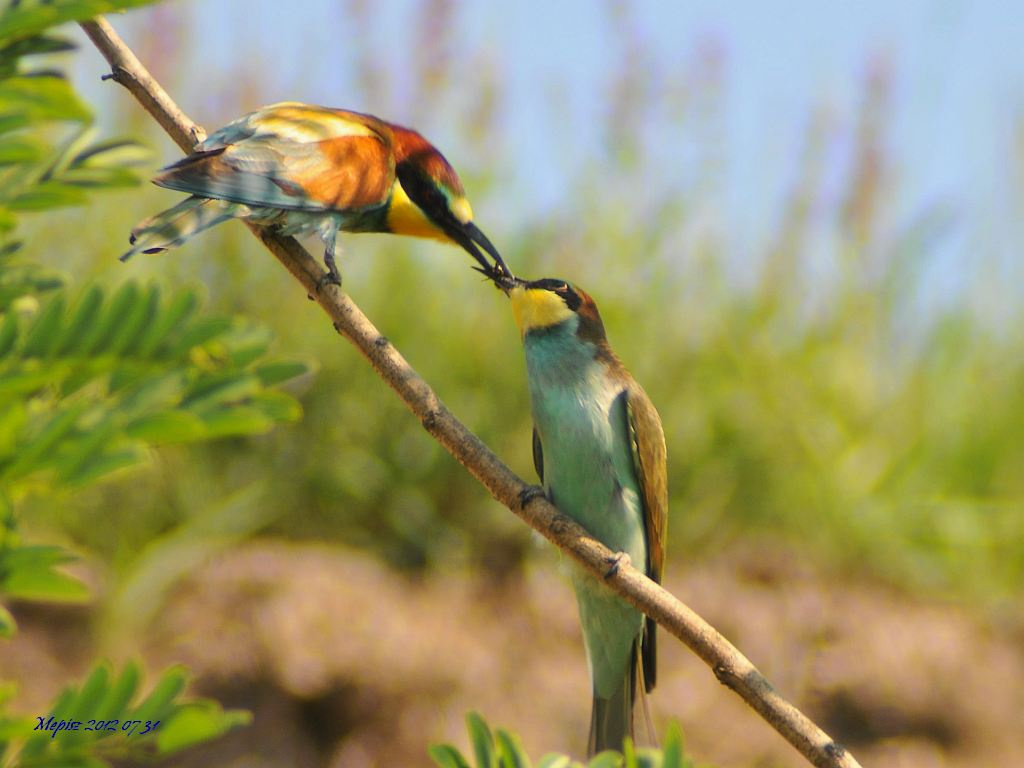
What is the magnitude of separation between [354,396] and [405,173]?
2093 mm

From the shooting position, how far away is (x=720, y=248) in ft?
17.1

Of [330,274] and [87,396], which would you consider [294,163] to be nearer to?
[330,274]

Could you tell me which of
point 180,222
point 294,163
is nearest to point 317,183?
point 294,163

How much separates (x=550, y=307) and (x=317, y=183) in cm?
50

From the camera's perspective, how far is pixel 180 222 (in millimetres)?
1705

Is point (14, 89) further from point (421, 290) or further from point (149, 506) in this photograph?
point (421, 290)

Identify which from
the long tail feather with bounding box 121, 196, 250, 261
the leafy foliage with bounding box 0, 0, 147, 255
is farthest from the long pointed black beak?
the leafy foliage with bounding box 0, 0, 147, 255

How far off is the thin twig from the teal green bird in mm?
552

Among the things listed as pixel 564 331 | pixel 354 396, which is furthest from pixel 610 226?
pixel 564 331

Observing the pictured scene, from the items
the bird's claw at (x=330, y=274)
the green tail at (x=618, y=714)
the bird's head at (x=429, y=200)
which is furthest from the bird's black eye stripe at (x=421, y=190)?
the green tail at (x=618, y=714)

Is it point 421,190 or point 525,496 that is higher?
point 421,190

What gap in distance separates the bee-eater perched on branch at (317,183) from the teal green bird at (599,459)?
6.3 inches

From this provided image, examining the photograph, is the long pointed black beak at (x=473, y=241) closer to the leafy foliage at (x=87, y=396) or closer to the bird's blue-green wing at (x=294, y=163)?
the bird's blue-green wing at (x=294, y=163)

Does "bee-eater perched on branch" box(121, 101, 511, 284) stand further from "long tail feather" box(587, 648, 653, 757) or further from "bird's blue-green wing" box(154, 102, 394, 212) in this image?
"long tail feather" box(587, 648, 653, 757)
